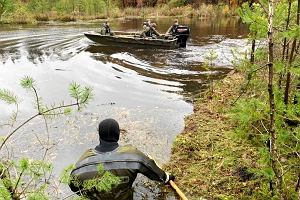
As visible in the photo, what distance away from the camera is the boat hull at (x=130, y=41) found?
59.7 ft

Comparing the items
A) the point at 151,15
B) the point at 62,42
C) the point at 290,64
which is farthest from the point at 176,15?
the point at 290,64

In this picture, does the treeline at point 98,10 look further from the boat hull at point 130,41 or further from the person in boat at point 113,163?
the person in boat at point 113,163

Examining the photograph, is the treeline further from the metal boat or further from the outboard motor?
the outboard motor

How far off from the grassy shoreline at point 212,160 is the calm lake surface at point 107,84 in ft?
1.56

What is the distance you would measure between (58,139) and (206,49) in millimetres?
12314

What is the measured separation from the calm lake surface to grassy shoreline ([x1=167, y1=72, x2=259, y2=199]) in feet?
1.56

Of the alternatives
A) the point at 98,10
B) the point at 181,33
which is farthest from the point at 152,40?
the point at 98,10

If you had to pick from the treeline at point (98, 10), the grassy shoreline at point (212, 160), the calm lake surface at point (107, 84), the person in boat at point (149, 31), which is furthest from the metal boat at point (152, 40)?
the treeline at point (98, 10)

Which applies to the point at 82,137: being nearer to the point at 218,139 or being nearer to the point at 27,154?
the point at 27,154

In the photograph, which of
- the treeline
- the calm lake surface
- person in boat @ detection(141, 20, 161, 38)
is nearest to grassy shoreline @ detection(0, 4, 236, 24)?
the treeline

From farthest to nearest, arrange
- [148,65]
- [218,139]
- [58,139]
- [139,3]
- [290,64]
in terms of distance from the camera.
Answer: [139,3], [148,65], [58,139], [218,139], [290,64]

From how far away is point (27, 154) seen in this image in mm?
7875

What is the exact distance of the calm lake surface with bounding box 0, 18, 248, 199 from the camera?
8.40 meters

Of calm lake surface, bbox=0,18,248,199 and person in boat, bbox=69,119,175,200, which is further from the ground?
person in boat, bbox=69,119,175,200
